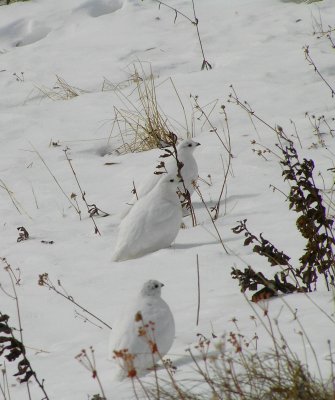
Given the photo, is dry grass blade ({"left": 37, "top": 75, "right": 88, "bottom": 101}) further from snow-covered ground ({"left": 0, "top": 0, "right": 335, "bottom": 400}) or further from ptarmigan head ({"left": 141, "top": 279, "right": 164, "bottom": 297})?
ptarmigan head ({"left": 141, "top": 279, "right": 164, "bottom": 297})

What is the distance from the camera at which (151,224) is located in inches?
211

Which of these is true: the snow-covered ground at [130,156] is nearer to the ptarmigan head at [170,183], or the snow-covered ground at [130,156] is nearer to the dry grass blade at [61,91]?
the dry grass blade at [61,91]

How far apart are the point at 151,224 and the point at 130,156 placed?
2.19 m

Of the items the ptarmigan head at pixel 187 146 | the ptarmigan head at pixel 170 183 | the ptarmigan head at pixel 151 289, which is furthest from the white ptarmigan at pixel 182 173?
the ptarmigan head at pixel 151 289

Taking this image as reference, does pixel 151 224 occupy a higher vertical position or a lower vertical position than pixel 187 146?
lower

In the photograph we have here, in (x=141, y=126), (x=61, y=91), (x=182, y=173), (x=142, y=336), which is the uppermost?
(x=61, y=91)

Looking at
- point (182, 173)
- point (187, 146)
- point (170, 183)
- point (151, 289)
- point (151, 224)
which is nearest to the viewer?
point (151, 289)

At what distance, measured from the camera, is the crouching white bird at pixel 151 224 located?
5.31m

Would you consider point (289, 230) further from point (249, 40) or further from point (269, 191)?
point (249, 40)

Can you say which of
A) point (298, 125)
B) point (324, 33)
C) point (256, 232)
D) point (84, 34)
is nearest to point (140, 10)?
point (84, 34)

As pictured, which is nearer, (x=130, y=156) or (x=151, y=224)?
(x=151, y=224)

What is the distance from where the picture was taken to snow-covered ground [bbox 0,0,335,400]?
4.05m

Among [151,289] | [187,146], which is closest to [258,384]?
[151,289]

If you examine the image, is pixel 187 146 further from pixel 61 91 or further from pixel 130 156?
pixel 61 91
